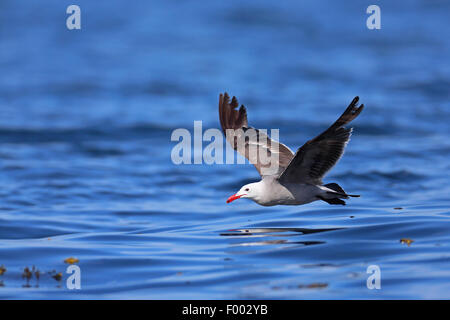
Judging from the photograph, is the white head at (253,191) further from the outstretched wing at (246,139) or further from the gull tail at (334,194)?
the outstretched wing at (246,139)

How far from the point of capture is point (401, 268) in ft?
25.0

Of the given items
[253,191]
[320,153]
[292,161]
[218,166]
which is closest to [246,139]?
[253,191]

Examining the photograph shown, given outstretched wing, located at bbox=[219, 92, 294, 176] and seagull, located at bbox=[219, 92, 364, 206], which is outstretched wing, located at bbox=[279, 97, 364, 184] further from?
outstretched wing, located at bbox=[219, 92, 294, 176]

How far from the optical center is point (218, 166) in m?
18.2

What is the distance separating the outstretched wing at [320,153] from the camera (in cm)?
792

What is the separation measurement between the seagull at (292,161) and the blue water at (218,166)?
61cm

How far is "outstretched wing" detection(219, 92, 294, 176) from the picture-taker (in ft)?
33.4

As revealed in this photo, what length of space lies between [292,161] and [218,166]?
381 inches

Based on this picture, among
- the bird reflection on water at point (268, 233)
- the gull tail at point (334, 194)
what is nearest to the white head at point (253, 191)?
the bird reflection on water at point (268, 233)

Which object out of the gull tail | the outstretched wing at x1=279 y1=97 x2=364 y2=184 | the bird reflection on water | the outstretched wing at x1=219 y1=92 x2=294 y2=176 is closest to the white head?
the outstretched wing at x1=279 y1=97 x2=364 y2=184

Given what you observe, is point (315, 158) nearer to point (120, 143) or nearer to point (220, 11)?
point (120, 143)

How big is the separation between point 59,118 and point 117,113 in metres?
2.21
